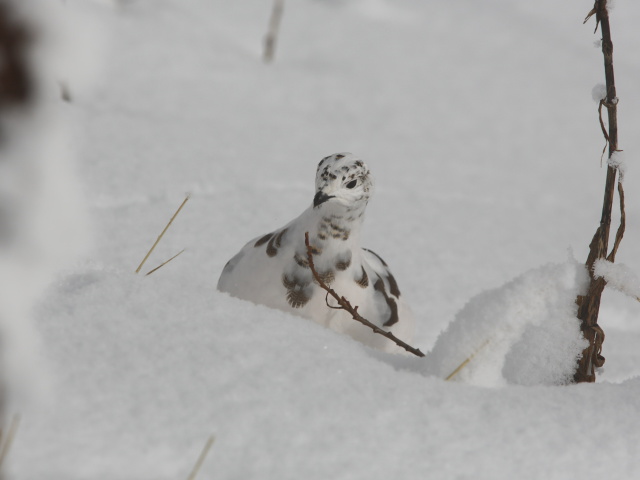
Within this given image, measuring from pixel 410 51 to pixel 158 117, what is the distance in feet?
6.70

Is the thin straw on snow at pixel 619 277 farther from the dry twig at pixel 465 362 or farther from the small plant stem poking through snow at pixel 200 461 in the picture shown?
the small plant stem poking through snow at pixel 200 461

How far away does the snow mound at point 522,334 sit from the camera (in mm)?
1355

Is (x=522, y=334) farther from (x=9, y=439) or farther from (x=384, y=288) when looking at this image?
(x=9, y=439)

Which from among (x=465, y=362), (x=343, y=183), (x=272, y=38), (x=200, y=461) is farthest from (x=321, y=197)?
(x=272, y=38)

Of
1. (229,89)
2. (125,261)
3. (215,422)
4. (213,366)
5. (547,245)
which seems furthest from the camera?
(229,89)

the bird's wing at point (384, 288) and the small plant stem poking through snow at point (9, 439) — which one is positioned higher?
the small plant stem poking through snow at point (9, 439)

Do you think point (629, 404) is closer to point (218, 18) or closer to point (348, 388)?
point (348, 388)

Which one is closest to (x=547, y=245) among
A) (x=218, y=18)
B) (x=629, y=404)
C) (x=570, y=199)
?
(x=570, y=199)

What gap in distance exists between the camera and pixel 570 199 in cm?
375

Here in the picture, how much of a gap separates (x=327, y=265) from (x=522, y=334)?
494mm

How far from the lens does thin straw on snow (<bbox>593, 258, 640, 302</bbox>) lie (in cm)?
134

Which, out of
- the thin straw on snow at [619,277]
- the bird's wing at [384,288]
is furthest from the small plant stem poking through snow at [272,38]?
the thin straw on snow at [619,277]

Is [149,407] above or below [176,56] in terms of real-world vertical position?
above

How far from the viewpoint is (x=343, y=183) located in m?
1.70
